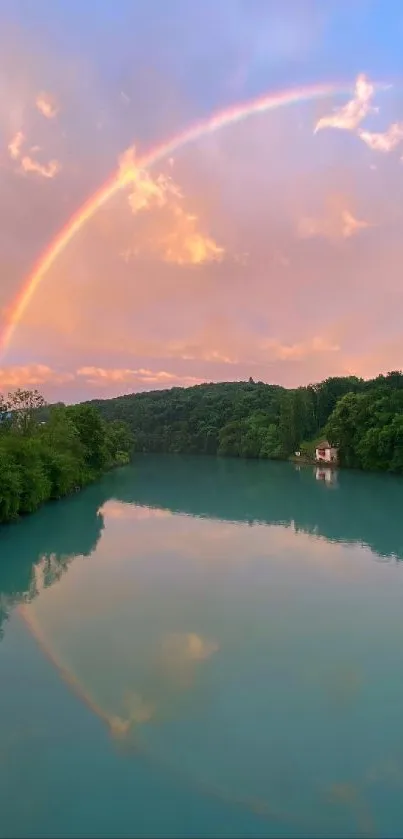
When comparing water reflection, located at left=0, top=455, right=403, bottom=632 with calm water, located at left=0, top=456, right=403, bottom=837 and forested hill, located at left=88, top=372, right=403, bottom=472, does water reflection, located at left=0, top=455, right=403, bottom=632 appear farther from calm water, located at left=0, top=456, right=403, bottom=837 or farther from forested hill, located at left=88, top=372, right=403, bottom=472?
forested hill, located at left=88, top=372, right=403, bottom=472

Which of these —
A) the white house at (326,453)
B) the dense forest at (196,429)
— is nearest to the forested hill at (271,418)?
the dense forest at (196,429)

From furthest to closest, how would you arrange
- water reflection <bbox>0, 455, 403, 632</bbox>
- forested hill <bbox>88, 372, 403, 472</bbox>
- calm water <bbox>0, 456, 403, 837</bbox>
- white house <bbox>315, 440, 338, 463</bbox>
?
white house <bbox>315, 440, 338, 463</bbox> < forested hill <bbox>88, 372, 403, 472</bbox> < water reflection <bbox>0, 455, 403, 632</bbox> < calm water <bbox>0, 456, 403, 837</bbox>

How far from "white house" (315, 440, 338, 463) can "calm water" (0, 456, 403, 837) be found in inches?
1412

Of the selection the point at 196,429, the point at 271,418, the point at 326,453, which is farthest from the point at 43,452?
the point at 196,429

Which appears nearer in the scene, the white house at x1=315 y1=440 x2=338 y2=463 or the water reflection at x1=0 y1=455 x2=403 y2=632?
the water reflection at x1=0 y1=455 x2=403 y2=632

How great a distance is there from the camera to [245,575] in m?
14.2

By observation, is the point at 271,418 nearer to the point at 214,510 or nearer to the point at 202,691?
the point at 214,510

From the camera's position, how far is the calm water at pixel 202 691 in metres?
5.32

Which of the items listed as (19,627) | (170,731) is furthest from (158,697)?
(19,627)

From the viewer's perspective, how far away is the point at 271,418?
75.8 metres

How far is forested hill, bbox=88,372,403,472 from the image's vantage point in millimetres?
46250

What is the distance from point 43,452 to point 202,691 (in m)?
19.7

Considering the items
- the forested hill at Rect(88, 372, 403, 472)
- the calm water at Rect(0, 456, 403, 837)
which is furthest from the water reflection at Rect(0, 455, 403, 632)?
the forested hill at Rect(88, 372, 403, 472)

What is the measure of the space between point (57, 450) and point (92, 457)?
9.55 m
